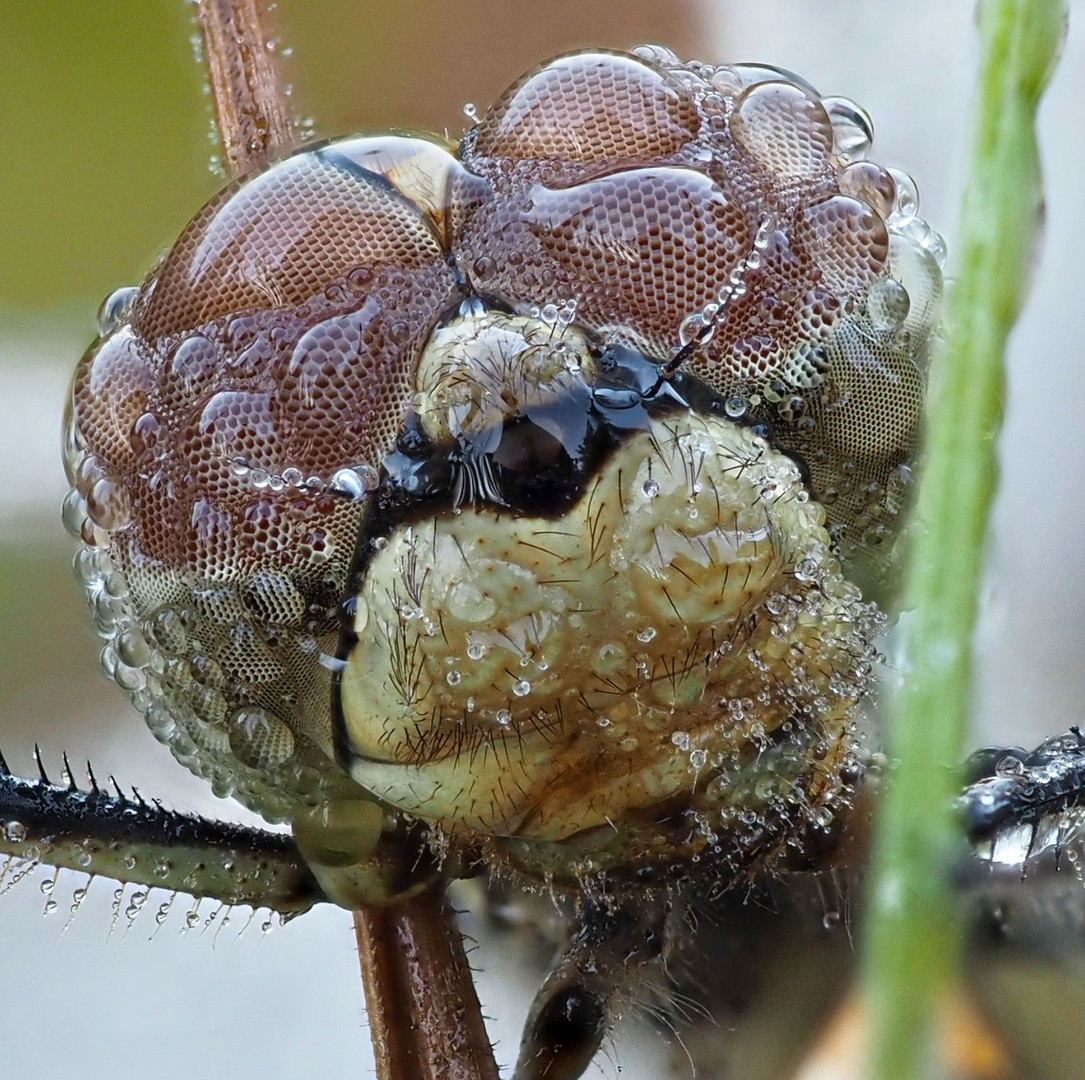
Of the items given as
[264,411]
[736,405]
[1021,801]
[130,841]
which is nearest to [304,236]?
[264,411]

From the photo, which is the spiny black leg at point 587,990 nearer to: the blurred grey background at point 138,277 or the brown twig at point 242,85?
the blurred grey background at point 138,277

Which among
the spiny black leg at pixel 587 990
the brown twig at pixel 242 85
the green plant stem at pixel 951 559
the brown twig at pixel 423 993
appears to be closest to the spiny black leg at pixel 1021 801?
the spiny black leg at pixel 587 990

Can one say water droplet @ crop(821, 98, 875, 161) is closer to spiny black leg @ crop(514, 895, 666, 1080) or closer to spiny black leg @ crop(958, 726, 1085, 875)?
spiny black leg @ crop(958, 726, 1085, 875)

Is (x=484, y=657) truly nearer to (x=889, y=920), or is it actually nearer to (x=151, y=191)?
(x=889, y=920)

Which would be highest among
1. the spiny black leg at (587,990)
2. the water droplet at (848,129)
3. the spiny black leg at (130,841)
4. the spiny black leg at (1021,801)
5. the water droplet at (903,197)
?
the water droplet at (848,129)

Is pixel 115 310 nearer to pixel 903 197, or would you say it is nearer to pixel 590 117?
pixel 590 117

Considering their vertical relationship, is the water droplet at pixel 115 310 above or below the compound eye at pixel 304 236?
below

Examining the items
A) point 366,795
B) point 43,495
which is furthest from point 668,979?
point 43,495

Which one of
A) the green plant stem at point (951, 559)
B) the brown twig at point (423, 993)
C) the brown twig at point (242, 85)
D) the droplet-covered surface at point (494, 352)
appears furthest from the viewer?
the brown twig at point (242, 85)

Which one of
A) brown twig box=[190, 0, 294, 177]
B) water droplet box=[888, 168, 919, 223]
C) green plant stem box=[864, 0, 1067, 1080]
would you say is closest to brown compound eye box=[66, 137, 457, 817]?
water droplet box=[888, 168, 919, 223]
